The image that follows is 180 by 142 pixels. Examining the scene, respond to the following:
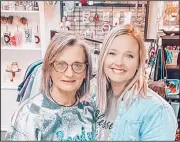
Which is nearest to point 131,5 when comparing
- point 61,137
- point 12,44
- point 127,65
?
point 127,65

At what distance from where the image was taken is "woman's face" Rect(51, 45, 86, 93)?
94 cm

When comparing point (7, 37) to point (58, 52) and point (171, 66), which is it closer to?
point (171, 66)

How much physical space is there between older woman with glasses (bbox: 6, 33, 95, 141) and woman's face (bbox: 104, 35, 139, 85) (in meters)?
0.10

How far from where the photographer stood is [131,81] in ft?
3.14

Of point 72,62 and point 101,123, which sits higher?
point 72,62

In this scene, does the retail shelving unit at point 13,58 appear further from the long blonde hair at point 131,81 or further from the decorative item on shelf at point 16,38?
the long blonde hair at point 131,81

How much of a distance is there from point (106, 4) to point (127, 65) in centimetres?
67

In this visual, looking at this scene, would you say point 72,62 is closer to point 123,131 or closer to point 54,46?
point 54,46

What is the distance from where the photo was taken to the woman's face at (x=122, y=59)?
2.96 ft

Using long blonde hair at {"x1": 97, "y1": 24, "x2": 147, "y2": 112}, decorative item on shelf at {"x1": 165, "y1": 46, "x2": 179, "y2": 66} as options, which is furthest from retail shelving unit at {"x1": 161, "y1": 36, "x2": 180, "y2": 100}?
long blonde hair at {"x1": 97, "y1": 24, "x2": 147, "y2": 112}

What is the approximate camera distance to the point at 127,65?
0.92 meters

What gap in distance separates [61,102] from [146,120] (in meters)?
0.33

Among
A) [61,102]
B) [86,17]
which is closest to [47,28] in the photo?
[86,17]

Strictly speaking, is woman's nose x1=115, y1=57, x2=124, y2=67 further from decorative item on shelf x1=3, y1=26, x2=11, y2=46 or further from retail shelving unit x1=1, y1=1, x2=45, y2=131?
decorative item on shelf x1=3, y1=26, x2=11, y2=46
